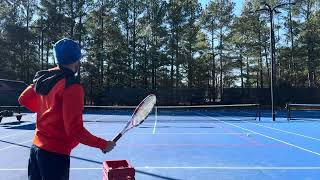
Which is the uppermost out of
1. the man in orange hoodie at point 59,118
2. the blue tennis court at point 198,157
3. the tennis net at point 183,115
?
the man in orange hoodie at point 59,118

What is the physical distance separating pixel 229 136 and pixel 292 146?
10.7ft

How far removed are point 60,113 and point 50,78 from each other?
0.25m

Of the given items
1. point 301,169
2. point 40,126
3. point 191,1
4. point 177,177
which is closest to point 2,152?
point 177,177

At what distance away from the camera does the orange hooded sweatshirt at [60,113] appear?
314 centimetres

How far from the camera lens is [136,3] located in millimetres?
50219

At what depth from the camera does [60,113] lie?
10.6ft

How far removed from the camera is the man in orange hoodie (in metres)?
3.16

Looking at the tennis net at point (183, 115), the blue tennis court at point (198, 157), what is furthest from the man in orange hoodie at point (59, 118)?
the tennis net at point (183, 115)

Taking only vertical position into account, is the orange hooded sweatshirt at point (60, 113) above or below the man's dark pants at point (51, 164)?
above

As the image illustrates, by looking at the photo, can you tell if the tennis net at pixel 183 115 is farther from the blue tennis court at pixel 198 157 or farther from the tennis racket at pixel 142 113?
the tennis racket at pixel 142 113

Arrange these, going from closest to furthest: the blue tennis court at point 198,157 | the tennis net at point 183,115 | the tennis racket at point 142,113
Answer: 1. the tennis racket at point 142,113
2. the blue tennis court at point 198,157
3. the tennis net at point 183,115

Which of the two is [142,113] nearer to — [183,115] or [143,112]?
[143,112]

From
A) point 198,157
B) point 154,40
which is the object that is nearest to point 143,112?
point 198,157

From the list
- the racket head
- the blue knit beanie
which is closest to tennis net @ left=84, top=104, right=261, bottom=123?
the racket head
